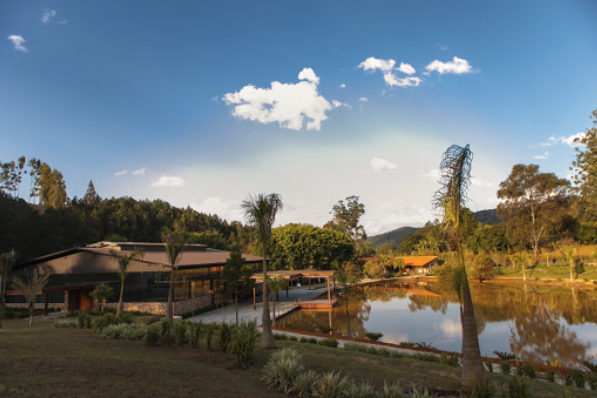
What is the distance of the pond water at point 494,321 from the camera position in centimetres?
1706

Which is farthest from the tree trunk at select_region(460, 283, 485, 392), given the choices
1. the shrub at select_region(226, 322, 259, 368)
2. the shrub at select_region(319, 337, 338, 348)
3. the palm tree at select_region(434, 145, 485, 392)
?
the shrub at select_region(319, 337, 338, 348)

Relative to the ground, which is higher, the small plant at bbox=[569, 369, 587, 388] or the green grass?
the green grass

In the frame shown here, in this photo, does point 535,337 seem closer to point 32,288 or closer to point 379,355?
point 379,355

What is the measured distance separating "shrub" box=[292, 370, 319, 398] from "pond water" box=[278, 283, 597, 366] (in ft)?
21.5

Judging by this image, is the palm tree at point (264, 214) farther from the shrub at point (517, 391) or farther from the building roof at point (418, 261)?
the building roof at point (418, 261)

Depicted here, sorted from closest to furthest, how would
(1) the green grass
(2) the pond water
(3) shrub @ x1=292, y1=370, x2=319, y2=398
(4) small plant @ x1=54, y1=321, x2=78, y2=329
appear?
(1) the green grass
(3) shrub @ x1=292, y1=370, x2=319, y2=398
(4) small plant @ x1=54, y1=321, x2=78, y2=329
(2) the pond water

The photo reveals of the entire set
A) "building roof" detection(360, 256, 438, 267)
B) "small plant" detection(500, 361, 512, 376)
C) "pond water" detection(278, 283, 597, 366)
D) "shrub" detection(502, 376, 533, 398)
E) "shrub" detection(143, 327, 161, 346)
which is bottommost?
"pond water" detection(278, 283, 597, 366)

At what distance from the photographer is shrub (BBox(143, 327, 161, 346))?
11.0 m

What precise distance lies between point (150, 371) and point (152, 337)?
3.41 metres

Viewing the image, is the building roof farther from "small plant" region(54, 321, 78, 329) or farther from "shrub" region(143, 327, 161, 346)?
"shrub" region(143, 327, 161, 346)

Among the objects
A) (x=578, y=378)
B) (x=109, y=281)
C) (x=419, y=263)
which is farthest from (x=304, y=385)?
(x=419, y=263)

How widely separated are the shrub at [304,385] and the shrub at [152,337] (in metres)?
5.52

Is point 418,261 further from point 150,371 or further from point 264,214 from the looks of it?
point 150,371

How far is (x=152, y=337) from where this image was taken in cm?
1109
